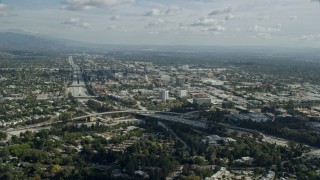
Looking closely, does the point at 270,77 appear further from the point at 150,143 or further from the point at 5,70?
the point at 150,143

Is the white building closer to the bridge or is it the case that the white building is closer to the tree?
the bridge

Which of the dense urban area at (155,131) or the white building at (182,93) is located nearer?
the dense urban area at (155,131)

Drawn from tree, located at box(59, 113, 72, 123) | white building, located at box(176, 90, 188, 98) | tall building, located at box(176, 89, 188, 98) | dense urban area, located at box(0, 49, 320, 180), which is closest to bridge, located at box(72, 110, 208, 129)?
dense urban area, located at box(0, 49, 320, 180)

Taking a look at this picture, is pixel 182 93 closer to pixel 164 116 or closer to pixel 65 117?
pixel 164 116

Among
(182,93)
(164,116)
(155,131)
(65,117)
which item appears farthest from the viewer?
(182,93)

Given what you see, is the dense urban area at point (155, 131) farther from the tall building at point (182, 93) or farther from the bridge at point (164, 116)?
the bridge at point (164, 116)

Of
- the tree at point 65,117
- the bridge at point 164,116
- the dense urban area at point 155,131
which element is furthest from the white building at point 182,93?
the tree at point 65,117

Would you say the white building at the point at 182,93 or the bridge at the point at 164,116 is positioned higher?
the white building at the point at 182,93

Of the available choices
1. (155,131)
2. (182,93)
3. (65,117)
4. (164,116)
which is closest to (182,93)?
(182,93)

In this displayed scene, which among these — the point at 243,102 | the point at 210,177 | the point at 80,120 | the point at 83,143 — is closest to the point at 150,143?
the point at 83,143
